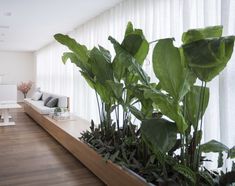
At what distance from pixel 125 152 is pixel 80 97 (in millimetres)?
3673

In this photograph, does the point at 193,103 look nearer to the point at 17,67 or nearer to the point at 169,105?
the point at 169,105

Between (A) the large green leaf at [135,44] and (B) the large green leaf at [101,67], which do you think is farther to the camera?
(B) the large green leaf at [101,67]

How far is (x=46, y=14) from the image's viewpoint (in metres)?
4.82

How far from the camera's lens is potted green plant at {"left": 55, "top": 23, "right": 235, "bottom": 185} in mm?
1496

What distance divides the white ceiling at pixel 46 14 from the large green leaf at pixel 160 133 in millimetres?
2920

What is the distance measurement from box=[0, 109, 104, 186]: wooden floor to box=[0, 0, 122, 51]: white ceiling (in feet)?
8.45

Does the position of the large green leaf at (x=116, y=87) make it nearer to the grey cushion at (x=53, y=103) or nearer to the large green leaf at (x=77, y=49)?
the large green leaf at (x=77, y=49)

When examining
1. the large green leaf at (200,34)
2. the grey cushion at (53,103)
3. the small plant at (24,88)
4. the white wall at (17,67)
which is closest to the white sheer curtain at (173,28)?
the grey cushion at (53,103)

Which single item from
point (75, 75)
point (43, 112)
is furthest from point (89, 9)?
point (43, 112)

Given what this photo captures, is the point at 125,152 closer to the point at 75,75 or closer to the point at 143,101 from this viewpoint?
the point at 143,101

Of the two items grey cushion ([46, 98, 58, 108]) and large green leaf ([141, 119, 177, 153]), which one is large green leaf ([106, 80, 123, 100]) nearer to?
large green leaf ([141, 119, 177, 153])

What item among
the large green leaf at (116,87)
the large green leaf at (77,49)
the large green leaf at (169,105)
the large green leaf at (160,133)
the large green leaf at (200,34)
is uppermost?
the large green leaf at (77,49)

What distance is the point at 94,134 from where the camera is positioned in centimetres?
325

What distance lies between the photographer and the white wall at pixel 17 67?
1113 centimetres
